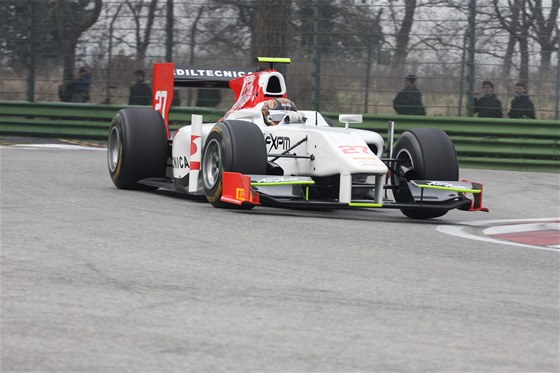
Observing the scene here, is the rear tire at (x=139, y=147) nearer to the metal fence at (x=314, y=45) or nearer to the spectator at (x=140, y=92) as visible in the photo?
the metal fence at (x=314, y=45)

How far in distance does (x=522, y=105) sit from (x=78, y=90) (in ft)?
25.9

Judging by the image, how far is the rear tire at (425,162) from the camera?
9398mm

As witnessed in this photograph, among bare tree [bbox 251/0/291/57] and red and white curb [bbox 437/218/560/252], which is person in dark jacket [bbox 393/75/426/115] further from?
red and white curb [bbox 437/218/560/252]

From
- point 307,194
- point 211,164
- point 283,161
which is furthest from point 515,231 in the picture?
point 211,164

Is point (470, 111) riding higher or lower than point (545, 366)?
higher

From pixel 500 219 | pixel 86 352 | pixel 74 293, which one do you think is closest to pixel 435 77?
pixel 500 219

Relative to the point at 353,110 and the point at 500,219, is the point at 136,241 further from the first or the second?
the point at 353,110

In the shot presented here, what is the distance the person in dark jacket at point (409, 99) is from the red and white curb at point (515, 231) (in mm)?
6734

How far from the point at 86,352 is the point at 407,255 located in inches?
128

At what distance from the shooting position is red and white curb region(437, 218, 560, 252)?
7996mm

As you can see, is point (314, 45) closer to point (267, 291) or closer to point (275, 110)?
point (275, 110)

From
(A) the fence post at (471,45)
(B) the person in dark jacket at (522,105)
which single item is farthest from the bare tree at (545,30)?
(A) the fence post at (471,45)

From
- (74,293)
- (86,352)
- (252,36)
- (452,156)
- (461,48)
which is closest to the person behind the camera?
(86,352)

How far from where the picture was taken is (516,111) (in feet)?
52.9
